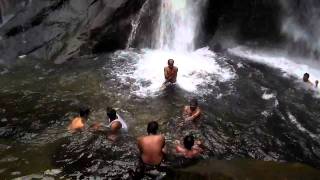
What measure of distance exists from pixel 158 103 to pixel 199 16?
6822 mm

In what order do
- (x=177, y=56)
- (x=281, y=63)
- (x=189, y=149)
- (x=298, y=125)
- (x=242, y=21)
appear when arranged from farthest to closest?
(x=242, y=21)
(x=281, y=63)
(x=177, y=56)
(x=298, y=125)
(x=189, y=149)

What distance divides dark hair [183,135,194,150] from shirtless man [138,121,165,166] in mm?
722

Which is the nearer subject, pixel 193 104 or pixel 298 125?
pixel 193 104

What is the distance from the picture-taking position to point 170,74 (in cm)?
1320

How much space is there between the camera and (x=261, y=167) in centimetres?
772

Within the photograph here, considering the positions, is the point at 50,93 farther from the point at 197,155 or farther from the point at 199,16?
the point at 199,16

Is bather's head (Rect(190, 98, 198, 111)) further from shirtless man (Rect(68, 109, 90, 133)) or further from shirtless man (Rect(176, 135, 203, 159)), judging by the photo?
shirtless man (Rect(68, 109, 90, 133))

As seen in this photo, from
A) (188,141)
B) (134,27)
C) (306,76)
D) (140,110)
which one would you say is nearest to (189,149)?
(188,141)

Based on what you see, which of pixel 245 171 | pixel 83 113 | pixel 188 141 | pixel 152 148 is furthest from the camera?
pixel 83 113

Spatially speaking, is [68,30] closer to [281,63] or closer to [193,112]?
[193,112]

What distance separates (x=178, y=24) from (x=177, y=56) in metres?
1.89

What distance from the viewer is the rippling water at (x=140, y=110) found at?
9.23 metres

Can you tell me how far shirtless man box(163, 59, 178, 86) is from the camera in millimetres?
13152

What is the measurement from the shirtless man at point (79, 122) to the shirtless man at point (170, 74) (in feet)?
11.9
